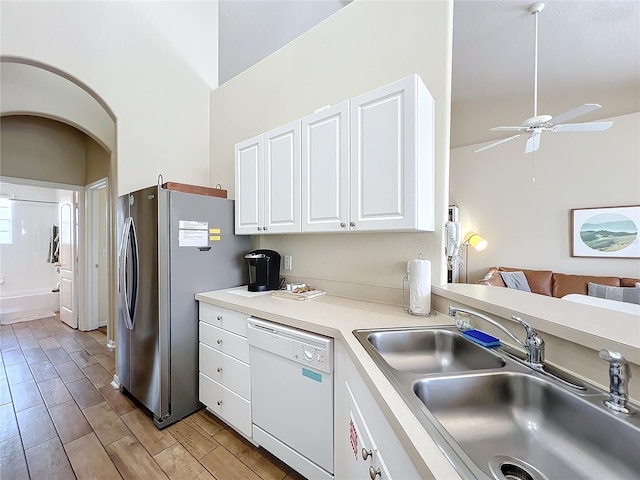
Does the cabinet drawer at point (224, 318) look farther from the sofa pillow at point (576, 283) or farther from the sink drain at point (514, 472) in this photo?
the sofa pillow at point (576, 283)

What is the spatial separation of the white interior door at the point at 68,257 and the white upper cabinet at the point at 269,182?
3428 mm

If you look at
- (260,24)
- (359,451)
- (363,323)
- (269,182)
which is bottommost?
(359,451)

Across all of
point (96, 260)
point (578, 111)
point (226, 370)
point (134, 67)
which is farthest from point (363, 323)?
point (96, 260)

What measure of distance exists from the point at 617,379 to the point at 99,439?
2.65m

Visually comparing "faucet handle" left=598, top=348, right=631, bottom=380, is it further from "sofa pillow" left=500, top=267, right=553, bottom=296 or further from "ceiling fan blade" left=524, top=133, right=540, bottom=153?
"sofa pillow" left=500, top=267, right=553, bottom=296

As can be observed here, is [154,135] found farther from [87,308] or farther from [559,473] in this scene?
[559,473]

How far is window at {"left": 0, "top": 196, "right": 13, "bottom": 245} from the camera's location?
201 inches

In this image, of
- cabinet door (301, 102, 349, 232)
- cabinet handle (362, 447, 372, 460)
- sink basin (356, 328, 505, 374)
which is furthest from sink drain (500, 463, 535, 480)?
cabinet door (301, 102, 349, 232)

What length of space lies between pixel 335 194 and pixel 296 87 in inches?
49.7

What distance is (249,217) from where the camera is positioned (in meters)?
2.21

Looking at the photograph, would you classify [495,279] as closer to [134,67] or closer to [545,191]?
[545,191]

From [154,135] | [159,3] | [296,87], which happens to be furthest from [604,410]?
[159,3]

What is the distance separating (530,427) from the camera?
789mm

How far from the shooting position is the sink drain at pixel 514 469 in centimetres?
61
